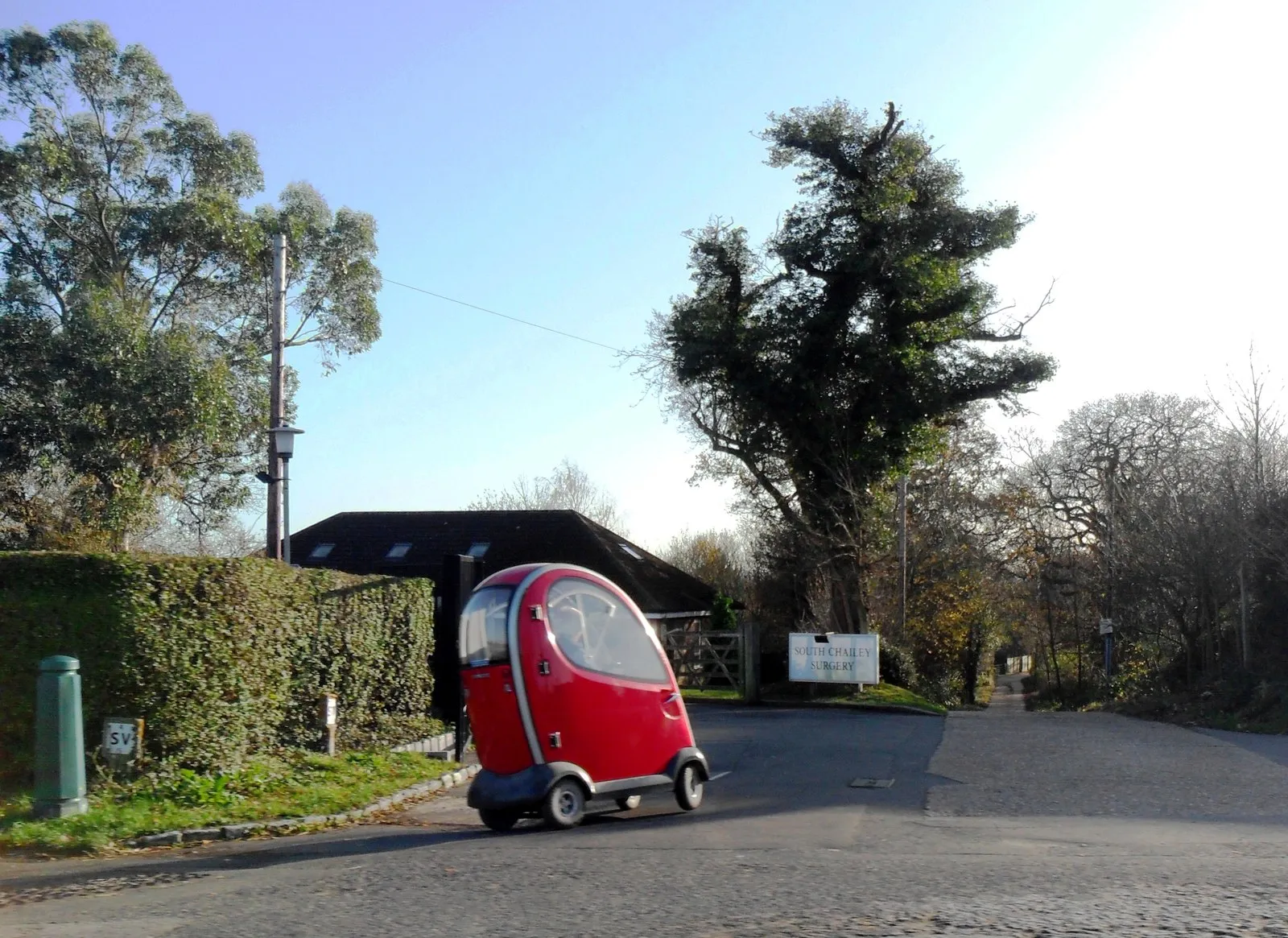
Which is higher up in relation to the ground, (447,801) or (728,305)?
(728,305)

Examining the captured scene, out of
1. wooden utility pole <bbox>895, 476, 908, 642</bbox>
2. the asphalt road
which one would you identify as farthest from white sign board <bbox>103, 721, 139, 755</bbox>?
wooden utility pole <bbox>895, 476, 908, 642</bbox>

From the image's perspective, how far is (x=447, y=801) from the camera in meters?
13.2

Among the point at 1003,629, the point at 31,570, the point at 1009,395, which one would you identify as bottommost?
the point at 1003,629

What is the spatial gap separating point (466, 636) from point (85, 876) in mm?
3658

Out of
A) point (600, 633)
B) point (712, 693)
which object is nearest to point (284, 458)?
point (600, 633)

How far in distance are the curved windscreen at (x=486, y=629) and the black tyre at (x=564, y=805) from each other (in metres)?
1.21

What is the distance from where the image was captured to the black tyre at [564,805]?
1036 centimetres

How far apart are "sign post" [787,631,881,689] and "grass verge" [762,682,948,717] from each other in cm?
45

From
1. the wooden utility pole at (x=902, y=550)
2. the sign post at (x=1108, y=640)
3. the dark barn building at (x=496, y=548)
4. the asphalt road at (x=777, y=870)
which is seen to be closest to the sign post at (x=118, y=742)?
the asphalt road at (x=777, y=870)

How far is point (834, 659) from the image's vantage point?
27125 mm

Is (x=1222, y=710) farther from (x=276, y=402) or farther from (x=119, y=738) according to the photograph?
(x=119, y=738)

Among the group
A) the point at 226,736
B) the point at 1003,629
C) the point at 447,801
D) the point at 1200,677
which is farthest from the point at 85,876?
the point at 1003,629

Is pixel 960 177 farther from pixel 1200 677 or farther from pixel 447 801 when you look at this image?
pixel 447 801

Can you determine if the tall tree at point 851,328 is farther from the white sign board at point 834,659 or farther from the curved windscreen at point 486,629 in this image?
the curved windscreen at point 486,629
